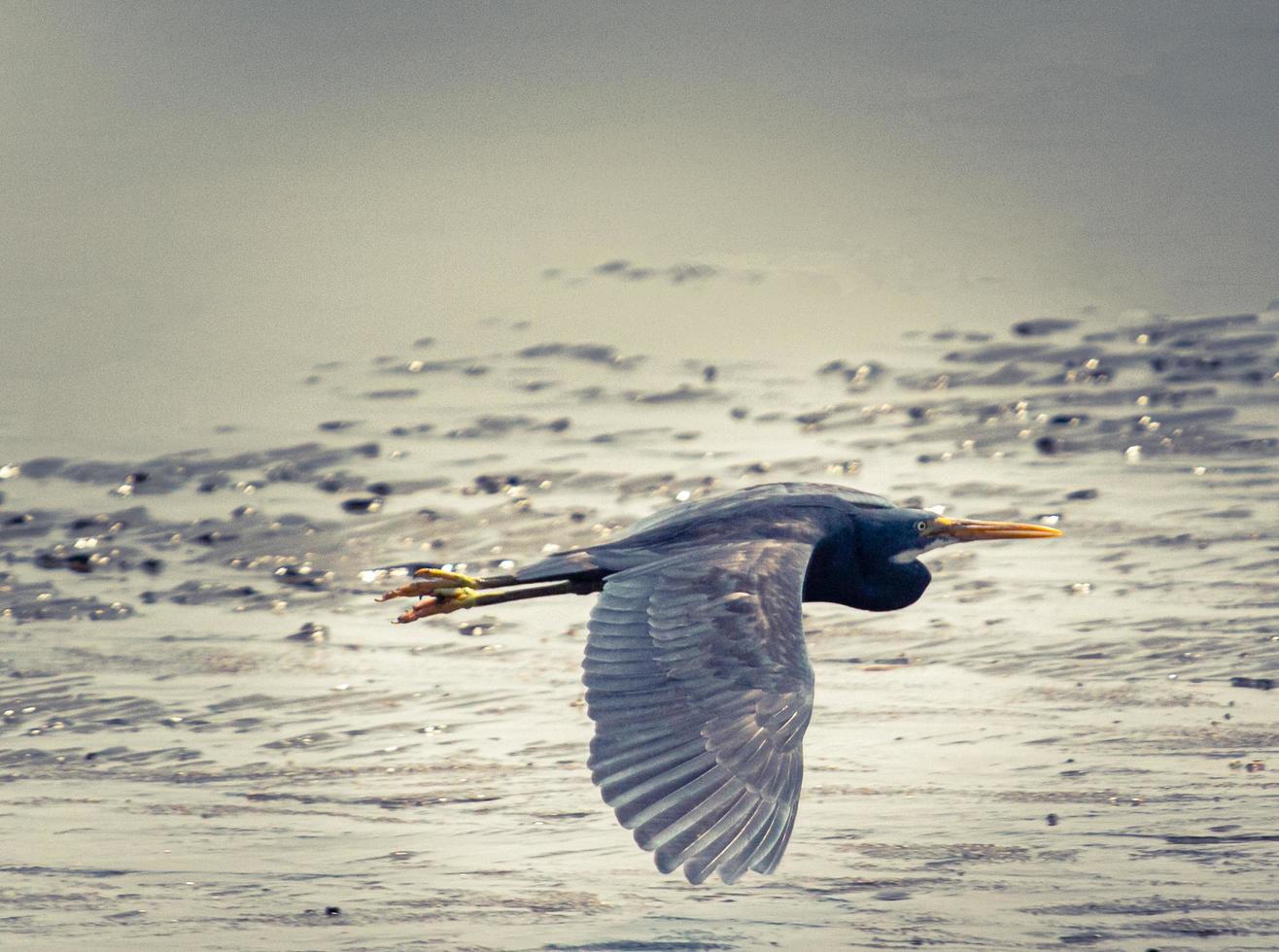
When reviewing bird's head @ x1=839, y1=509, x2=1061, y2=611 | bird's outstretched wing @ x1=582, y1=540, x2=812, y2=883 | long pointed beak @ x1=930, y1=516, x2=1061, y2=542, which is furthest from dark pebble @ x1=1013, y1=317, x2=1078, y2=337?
bird's outstretched wing @ x1=582, y1=540, x2=812, y2=883

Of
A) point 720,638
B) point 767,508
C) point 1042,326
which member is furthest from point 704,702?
point 1042,326

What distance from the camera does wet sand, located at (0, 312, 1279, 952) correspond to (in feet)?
19.2

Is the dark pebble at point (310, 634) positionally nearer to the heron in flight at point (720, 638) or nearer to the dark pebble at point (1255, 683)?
the heron in flight at point (720, 638)

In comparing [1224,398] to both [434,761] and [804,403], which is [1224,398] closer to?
[804,403]

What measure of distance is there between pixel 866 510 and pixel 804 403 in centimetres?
392

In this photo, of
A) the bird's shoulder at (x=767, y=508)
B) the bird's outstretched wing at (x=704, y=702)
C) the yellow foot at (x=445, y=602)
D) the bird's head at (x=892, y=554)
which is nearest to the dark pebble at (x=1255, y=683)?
the bird's head at (x=892, y=554)

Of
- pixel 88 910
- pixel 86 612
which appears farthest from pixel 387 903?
pixel 86 612

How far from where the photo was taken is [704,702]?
18.0ft

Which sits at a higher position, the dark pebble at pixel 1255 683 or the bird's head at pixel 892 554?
the bird's head at pixel 892 554

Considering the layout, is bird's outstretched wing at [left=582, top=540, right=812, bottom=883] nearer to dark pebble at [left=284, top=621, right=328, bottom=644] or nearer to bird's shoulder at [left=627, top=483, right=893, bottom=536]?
bird's shoulder at [left=627, top=483, right=893, bottom=536]

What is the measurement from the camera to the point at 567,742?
7129 millimetres

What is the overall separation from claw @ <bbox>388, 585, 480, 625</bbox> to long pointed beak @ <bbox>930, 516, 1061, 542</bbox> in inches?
57.8

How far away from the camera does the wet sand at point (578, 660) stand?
19.2 ft

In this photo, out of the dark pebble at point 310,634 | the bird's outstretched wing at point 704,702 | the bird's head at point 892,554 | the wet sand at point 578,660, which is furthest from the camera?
the dark pebble at point 310,634
